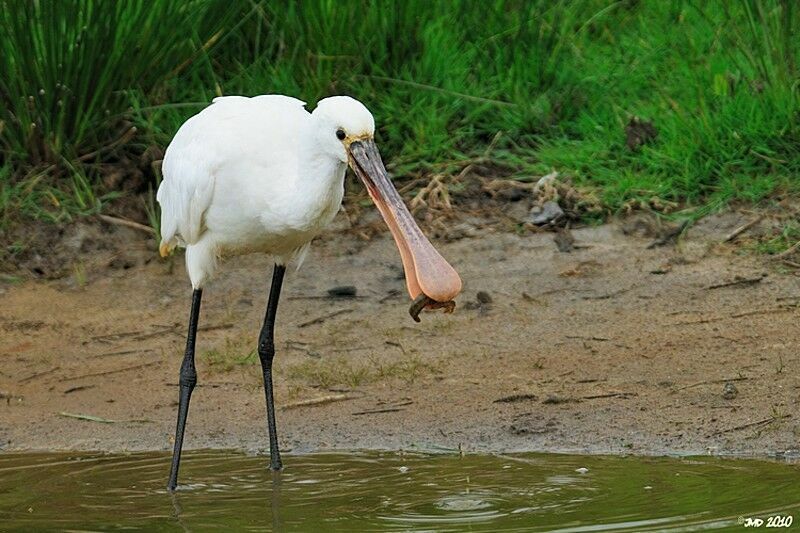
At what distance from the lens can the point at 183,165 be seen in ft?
21.3

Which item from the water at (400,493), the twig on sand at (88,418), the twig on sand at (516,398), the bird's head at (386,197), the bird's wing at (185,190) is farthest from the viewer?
the twig on sand at (88,418)

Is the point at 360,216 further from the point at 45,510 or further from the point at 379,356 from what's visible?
the point at 45,510

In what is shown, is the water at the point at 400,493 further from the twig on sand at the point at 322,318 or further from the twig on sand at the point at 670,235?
the twig on sand at the point at 670,235

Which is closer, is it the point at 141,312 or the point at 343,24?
the point at 141,312

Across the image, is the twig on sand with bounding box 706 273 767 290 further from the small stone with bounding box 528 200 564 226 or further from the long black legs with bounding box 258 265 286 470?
the long black legs with bounding box 258 265 286 470

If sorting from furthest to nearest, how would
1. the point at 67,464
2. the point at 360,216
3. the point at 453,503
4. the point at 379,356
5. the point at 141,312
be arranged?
the point at 360,216 → the point at 141,312 → the point at 379,356 → the point at 67,464 → the point at 453,503

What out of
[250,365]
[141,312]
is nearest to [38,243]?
[141,312]

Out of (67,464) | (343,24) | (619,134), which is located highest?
(343,24)

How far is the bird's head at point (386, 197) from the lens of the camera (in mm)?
5551

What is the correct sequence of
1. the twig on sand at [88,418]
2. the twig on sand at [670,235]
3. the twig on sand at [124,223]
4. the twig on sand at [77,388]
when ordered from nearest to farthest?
the twig on sand at [88,418] < the twig on sand at [77,388] < the twig on sand at [670,235] < the twig on sand at [124,223]

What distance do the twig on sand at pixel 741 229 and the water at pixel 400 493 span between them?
215 cm

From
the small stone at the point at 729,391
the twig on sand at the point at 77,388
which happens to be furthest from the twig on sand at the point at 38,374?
the small stone at the point at 729,391

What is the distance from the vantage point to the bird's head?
5551mm

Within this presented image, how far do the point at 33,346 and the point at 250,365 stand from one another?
1.08 meters
